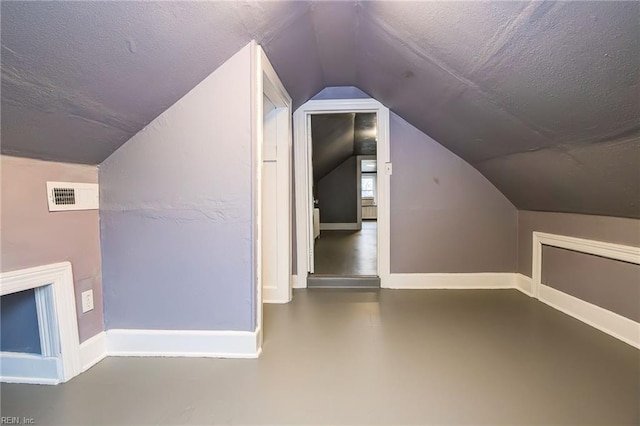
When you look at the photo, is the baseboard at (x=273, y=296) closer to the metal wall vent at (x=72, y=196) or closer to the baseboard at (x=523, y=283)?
the metal wall vent at (x=72, y=196)

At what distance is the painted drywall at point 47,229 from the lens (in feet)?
4.58

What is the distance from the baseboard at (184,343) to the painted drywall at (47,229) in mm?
163

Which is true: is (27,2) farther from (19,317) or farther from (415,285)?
(415,285)

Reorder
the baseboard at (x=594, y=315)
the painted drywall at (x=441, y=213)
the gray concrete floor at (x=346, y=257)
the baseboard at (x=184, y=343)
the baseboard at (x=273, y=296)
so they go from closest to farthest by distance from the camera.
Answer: the baseboard at (x=184, y=343) < the baseboard at (x=594, y=315) < the baseboard at (x=273, y=296) < the painted drywall at (x=441, y=213) < the gray concrete floor at (x=346, y=257)

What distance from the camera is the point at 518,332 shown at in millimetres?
2145

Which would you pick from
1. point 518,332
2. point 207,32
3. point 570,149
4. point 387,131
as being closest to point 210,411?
point 207,32

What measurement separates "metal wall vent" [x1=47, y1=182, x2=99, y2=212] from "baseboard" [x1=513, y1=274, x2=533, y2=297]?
3506 mm

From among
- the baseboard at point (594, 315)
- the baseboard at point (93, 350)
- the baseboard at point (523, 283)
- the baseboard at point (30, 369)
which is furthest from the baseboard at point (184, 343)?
the baseboard at point (523, 283)

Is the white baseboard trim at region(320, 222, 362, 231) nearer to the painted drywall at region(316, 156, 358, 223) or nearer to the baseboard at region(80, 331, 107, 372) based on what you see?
the painted drywall at region(316, 156, 358, 223)

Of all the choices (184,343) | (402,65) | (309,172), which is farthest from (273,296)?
(402,65)

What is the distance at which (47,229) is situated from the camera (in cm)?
155

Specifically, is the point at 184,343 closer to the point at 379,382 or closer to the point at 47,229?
the point at 47,229

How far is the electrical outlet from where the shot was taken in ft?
5.75

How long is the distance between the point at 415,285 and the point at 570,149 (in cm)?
188
